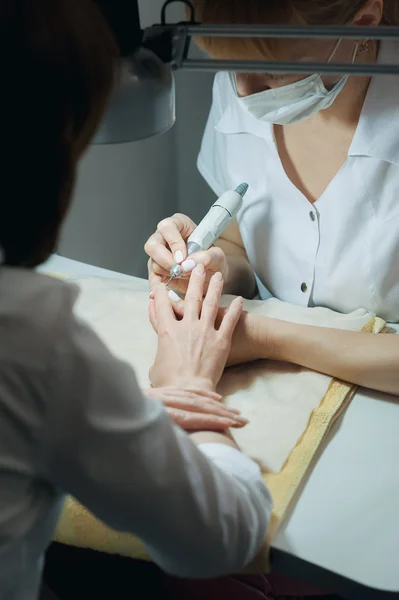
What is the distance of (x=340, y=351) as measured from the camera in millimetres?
852

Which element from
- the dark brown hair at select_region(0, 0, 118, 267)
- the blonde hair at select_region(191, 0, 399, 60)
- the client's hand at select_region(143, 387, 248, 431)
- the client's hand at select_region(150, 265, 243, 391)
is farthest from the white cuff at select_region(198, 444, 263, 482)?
the blonde hair at select_region(191, 0, 399, 60)

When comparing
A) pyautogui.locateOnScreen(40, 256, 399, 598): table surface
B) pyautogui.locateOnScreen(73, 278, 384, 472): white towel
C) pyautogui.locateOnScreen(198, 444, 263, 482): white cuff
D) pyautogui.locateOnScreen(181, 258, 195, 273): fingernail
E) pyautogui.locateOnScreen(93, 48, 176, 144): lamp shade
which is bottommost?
pyautogui.locateOnScreen(40, 256, 399, 598): table surface

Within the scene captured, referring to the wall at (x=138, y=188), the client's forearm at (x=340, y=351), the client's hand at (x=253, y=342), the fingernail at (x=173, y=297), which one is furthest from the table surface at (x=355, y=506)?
the wall at (x=138, y=188)

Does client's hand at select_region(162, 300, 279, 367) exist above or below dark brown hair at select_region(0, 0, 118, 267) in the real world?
below

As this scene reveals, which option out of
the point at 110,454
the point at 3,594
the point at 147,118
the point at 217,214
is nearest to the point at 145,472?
the point at 110,454

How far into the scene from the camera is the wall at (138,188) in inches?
57.3

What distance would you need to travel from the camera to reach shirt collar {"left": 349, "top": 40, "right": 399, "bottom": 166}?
0.99m

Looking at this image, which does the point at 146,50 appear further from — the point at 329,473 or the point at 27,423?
the point at 329,473

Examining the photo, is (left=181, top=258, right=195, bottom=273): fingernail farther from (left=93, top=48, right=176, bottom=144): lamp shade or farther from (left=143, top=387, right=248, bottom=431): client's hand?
(left=93, top=48, right=176, bottom=144): lamp shade

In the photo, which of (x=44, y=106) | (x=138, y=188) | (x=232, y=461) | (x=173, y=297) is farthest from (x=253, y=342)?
(x=138, y=188)

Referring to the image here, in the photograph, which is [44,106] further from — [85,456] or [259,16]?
[259,16]

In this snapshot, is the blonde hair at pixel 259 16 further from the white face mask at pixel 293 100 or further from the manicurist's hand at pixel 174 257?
the manicurist's hand at pixel 174 257

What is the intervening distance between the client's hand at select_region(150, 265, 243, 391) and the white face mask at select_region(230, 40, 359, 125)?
0.27 meters

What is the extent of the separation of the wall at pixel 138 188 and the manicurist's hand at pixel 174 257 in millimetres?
396
